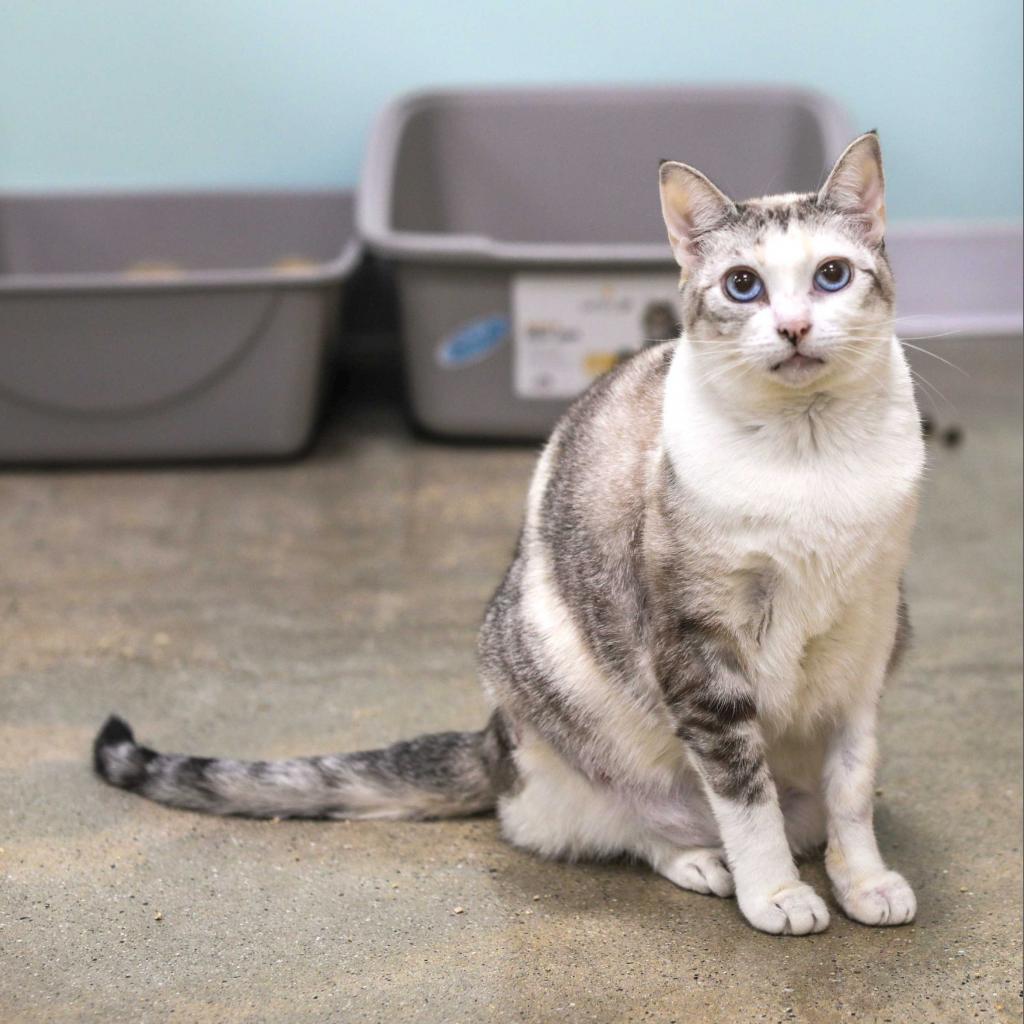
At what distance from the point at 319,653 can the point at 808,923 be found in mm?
978

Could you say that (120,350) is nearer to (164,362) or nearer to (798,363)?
(164,362)

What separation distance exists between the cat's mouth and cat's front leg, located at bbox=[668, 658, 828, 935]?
308 mm

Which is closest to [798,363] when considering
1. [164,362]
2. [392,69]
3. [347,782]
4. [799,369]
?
[799,369]

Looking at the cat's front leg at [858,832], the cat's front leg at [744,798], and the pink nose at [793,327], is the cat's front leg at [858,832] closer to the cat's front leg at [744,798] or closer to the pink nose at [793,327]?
the cat's front leg at [744,798]

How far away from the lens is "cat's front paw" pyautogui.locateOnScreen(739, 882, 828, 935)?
1460 millimetres

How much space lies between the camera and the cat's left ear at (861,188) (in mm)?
1287

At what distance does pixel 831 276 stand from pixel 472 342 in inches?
68.9

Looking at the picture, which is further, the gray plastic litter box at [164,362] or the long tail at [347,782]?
the gray plastic litter box at [164,362]

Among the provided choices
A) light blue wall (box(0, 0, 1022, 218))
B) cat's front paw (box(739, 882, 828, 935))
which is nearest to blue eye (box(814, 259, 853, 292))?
cat's front paw (box(739, 882, 828, 935))

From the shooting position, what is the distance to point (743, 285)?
130 centimetres

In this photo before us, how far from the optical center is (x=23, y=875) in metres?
1.58

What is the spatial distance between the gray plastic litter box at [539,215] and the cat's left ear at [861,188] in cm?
153

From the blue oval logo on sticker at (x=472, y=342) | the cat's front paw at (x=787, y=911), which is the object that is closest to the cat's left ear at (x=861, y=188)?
the cat's front paw at (x=787, y=911)

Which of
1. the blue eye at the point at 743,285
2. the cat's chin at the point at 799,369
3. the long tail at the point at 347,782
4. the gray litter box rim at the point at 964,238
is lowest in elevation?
the long tail at the point at 347,782
